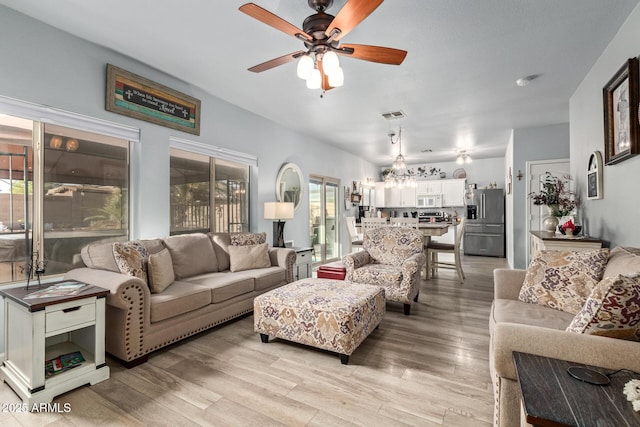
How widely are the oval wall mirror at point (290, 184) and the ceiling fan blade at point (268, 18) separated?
327 cm

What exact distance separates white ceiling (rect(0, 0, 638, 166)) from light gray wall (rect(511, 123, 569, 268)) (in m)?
0.56

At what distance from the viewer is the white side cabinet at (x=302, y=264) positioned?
4.32 metres

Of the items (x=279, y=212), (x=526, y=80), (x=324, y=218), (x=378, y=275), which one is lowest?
(x=378, y=275)

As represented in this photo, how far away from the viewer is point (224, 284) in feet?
9.69

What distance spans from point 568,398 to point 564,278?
1452mm

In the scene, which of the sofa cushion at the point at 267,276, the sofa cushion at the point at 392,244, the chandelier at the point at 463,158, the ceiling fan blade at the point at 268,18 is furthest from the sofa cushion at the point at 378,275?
the chandelier at the point at 463,158

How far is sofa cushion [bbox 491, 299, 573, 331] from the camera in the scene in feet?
5.96

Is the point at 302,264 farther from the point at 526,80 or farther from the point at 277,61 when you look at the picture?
the point at 526,80

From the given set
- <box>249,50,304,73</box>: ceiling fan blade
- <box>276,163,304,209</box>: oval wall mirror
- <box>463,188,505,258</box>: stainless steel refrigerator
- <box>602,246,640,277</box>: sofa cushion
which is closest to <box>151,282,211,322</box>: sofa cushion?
<box>249,50,304,73</box>: ceiling fan blade

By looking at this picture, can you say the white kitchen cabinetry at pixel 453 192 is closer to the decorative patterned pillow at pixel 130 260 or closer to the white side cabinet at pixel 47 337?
the decorative patterned pillow at pixel 130 260

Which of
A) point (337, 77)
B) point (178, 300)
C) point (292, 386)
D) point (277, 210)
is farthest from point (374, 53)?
point (277, 210)

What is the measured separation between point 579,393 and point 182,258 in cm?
310

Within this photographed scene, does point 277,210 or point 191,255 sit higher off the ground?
point 277,210

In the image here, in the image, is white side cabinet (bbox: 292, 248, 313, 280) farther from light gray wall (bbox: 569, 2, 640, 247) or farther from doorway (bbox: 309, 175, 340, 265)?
light gray wall (bbox: 569, 2, 640, 247)
